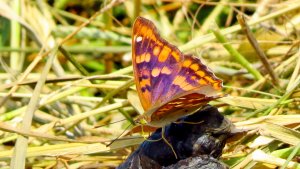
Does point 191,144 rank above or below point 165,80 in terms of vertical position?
below

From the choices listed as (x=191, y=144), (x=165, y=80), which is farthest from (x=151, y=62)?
(x=191, y=144)

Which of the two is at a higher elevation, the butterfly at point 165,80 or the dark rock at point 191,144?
the butterfly at point 165,80

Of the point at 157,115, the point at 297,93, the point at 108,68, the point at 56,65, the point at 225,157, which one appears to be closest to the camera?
the point at 157,115

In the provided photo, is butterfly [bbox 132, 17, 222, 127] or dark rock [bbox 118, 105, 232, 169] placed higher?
butterfly [bbox 132, 17, 222, 127]

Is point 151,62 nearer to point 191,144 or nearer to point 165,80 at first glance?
point 165,80

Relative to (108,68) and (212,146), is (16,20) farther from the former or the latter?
(212,146)

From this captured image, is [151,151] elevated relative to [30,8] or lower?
lower

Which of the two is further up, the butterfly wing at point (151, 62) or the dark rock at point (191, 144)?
the butterfly wing at point (151, 62)

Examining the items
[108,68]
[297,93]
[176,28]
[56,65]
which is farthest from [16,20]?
[297,93]
